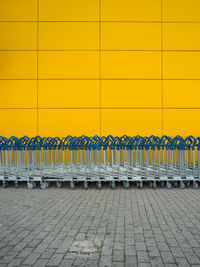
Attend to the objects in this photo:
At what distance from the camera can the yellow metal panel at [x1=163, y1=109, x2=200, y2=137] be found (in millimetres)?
10086

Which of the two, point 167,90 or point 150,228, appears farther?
point 167,90

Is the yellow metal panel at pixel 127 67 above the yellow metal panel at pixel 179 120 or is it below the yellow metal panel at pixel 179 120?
above

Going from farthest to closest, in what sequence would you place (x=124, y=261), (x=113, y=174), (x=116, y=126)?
(x=116, y=126) < (x=113, y=174) < (x=124, y=261)

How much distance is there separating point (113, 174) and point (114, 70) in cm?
474

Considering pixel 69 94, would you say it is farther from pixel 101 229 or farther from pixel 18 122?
pixel 101 229

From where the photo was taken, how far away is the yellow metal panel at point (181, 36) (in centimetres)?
1018

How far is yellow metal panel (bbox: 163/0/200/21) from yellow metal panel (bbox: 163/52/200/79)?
1.51 m

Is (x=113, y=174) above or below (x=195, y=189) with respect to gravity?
above

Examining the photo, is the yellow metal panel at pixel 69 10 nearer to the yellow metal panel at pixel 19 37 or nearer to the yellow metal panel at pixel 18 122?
the yellow metal panel at pixel 19 37

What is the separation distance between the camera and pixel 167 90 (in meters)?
10.1

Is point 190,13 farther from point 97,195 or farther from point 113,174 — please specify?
point 97,195

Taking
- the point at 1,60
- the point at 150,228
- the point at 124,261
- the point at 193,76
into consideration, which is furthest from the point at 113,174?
the point at 1,60

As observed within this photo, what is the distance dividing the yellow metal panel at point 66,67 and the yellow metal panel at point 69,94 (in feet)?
0.86

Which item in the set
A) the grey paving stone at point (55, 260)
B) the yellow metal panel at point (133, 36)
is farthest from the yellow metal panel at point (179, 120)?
the grey paving stone at point (55, 260)
